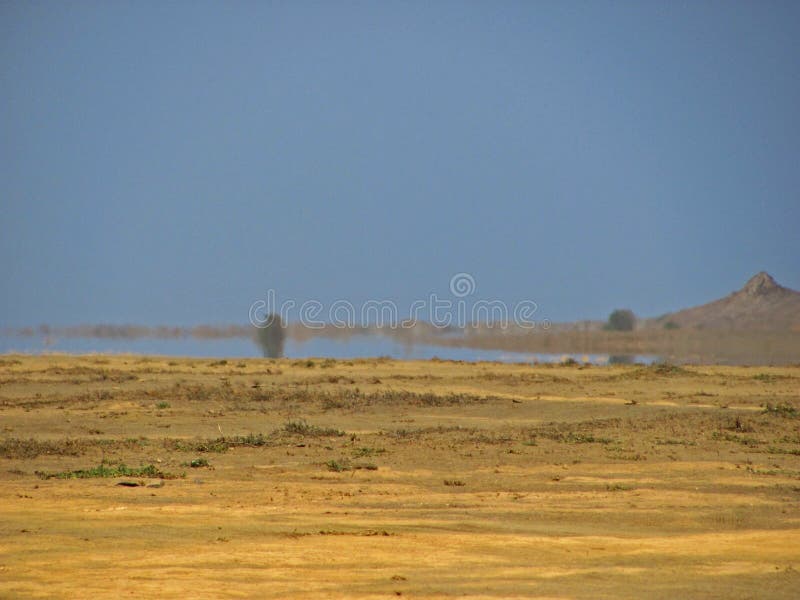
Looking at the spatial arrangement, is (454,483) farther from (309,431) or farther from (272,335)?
(272,335)

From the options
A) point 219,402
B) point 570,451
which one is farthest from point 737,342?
point 570,451

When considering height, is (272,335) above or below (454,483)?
above

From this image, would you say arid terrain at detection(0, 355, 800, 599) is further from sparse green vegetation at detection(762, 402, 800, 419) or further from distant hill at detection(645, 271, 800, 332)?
distant hill at detection(645, 271, 800, 332)

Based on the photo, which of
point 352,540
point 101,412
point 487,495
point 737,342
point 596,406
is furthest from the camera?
point 737,342

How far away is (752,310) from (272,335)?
82.8ft

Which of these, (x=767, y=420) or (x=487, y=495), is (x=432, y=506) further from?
(x=767, y=420)

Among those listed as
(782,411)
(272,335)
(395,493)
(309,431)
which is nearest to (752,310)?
(272,335)

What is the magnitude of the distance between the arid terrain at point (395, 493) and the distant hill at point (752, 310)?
978 inches

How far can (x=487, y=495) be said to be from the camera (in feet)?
47.3

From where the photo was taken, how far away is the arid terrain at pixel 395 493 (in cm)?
991

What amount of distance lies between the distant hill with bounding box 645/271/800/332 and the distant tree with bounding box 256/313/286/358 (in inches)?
765

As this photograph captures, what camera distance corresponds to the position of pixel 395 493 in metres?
14.6

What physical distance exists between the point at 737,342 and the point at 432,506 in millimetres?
36579

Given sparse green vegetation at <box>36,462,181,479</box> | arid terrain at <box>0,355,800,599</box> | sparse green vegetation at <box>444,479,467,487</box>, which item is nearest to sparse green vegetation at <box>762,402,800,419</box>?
arid terrain at <box>0,355,800,599</box>
